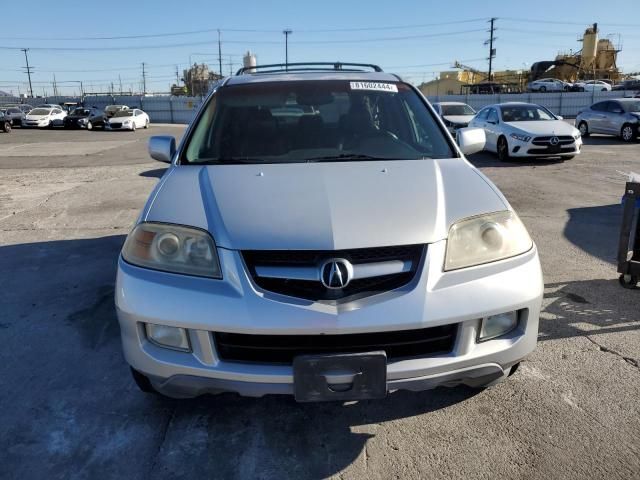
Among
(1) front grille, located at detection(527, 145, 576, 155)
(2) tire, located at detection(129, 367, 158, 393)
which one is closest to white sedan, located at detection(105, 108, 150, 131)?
(1) front grille, located at detection(527, 145, 576, 155)

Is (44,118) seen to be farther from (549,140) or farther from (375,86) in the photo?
(375,86)

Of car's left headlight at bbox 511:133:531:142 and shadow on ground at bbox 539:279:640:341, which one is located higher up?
car's left headlight at bbox 511:133:531:142

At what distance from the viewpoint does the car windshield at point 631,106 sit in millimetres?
17281

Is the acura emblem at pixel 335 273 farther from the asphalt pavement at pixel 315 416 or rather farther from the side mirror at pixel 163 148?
the side mirror at pixel 163 148

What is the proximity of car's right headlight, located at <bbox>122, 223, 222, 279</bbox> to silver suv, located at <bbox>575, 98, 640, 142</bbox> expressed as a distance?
1850cm

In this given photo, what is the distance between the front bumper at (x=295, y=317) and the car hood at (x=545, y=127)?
11.2 m

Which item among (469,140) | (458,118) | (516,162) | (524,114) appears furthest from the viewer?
(458,118)

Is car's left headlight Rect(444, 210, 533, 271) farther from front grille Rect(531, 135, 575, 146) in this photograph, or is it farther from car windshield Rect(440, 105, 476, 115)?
car windshield Rect(440, 105, 476, 115)

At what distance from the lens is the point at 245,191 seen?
2537 mm

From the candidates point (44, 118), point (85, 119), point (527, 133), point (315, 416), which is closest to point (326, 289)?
point (315, 416)

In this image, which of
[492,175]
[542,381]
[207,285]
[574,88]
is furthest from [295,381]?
[574,88]

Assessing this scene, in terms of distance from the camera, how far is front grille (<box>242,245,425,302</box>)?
207cm

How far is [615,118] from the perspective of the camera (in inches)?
693

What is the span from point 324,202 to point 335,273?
0.45 m
